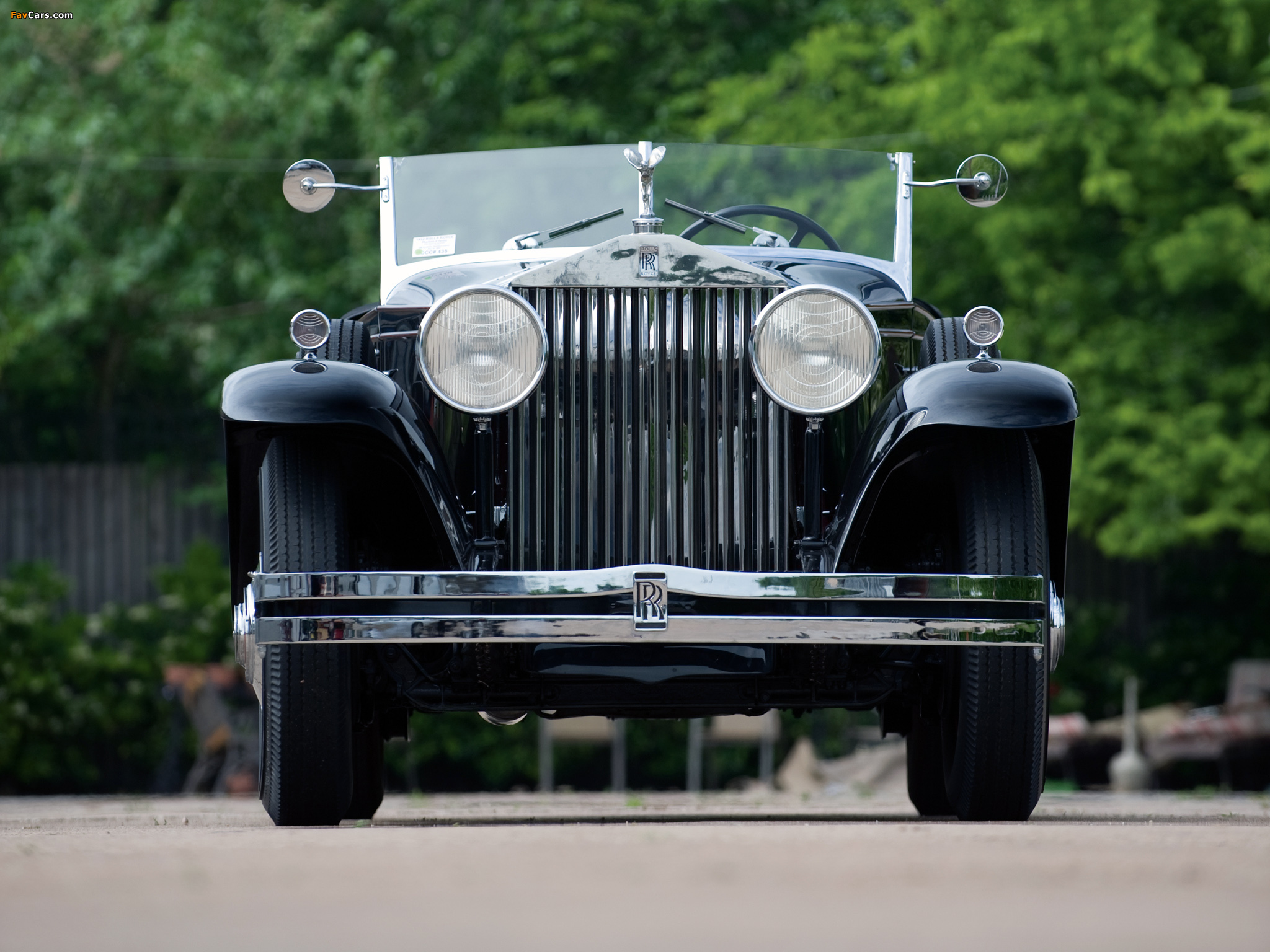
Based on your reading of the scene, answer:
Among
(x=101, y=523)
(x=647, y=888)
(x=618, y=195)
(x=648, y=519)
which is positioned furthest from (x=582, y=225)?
(x=101, y=523)

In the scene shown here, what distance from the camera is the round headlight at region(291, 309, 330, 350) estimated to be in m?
5.02

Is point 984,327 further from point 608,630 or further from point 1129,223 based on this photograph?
point 1129,223

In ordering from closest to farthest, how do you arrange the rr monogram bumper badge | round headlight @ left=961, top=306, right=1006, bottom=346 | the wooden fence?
1. the rr monogram bumper badge
2. round headlight @ left=961, top=306, right=1006, bottom=346
3. the wooden fence

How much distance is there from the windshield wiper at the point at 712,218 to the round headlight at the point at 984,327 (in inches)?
44.6

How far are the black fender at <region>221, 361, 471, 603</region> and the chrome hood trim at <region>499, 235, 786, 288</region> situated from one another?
493 mm

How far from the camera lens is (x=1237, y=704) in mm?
12938

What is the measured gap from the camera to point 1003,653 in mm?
4688

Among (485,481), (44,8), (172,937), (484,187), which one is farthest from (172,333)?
(172,937)

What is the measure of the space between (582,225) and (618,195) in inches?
7.2

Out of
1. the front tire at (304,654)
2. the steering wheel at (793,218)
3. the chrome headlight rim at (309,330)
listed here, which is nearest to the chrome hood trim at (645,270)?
the chrome headlight rim at (309,330)

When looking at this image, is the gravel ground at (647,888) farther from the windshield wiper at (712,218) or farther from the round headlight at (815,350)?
the windshield wiper at (712,218)

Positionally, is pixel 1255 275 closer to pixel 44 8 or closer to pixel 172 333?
pixel 172 333

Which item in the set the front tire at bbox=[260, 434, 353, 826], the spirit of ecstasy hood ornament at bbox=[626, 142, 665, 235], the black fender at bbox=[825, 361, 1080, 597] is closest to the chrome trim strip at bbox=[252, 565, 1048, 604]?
the front tire at bbox=[260, 434, 353, 826]

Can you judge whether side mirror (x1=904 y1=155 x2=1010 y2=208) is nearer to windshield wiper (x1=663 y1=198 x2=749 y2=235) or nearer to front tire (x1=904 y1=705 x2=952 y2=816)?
windshield wiper (x1=663 y1=198 x2=749 y2=235)
